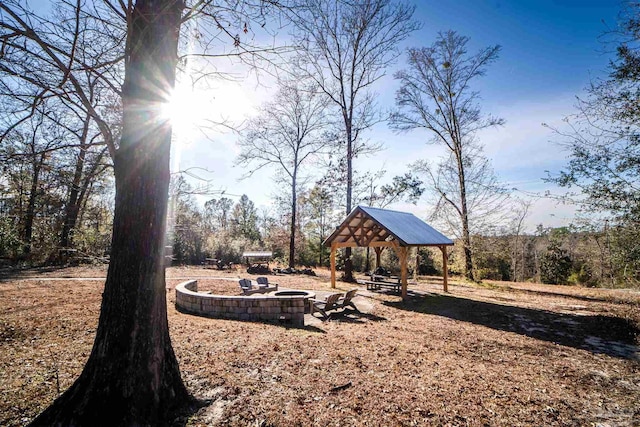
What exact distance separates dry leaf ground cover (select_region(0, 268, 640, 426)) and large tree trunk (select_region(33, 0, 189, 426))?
1.88 feet

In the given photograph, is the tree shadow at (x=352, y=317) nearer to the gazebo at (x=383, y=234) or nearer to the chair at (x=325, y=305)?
the chair at (x=325, y=305)

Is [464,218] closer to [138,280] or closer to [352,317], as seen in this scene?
[352,317]

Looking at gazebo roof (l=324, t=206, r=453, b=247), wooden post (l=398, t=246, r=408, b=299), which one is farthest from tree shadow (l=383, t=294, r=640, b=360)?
gazebo roof (l=324, t=206, r=453, b=247)

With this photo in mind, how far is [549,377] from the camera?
476 centimetres

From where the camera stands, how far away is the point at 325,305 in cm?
844

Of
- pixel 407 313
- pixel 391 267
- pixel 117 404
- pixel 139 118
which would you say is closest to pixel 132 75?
pixel 139 118

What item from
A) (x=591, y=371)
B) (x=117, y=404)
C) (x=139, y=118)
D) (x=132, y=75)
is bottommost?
(x=591, y=371)

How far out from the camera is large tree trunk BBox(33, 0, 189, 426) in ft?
9.49

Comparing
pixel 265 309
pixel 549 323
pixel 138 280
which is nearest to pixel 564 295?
pixel 549 323

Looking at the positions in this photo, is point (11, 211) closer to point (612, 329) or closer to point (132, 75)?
point (132, 75)

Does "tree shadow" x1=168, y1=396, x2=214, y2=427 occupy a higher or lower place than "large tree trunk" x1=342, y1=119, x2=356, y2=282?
lower

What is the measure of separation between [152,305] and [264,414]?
1755 millimetres

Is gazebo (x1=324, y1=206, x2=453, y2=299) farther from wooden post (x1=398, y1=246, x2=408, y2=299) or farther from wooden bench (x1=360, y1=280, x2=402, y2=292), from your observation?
wooden bench (x1=360, y1=280, x2=402, y2=292)

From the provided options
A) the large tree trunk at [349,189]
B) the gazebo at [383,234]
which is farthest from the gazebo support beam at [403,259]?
the large tree trunk at [349,189]
